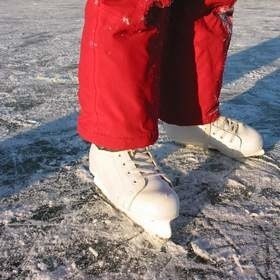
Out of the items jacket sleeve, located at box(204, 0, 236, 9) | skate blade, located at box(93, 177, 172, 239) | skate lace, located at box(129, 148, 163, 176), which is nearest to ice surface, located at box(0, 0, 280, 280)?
skate blade, located at box(93, 177, 172, 239)

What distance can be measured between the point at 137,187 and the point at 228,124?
1.68 ft

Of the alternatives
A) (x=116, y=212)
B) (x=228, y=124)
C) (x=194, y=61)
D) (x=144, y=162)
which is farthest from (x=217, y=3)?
(x=116, y=212)

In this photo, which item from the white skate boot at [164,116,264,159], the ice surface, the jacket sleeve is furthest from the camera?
the white skate boot at [164,116,264,159]

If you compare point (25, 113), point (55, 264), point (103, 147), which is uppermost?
point (103, 147)

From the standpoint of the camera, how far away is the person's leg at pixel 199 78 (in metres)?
1.42

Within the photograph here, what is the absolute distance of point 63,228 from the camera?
1114 mm

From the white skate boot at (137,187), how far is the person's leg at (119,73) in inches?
1.8

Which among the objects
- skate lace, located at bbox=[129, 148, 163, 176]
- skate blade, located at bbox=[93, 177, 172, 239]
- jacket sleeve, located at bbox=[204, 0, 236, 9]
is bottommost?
skate blade, located at bbox=[93, 177, 172, 239]

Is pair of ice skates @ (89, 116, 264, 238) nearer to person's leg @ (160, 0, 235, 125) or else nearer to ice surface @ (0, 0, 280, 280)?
ice surface @ (0, 0, 280, 280)

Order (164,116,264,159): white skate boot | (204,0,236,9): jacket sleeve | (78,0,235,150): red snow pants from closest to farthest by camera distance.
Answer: (78,0,235,150): red snow pants, (204,0,236,9): jacket sleeve, (164,116,264,159): white skate boot

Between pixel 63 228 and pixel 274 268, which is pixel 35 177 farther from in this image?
pixel 274 268

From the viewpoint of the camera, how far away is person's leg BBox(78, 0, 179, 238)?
108 centimetres

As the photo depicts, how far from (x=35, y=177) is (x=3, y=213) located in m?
0.21

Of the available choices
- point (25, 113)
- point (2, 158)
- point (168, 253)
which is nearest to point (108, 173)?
point (168, 253)
